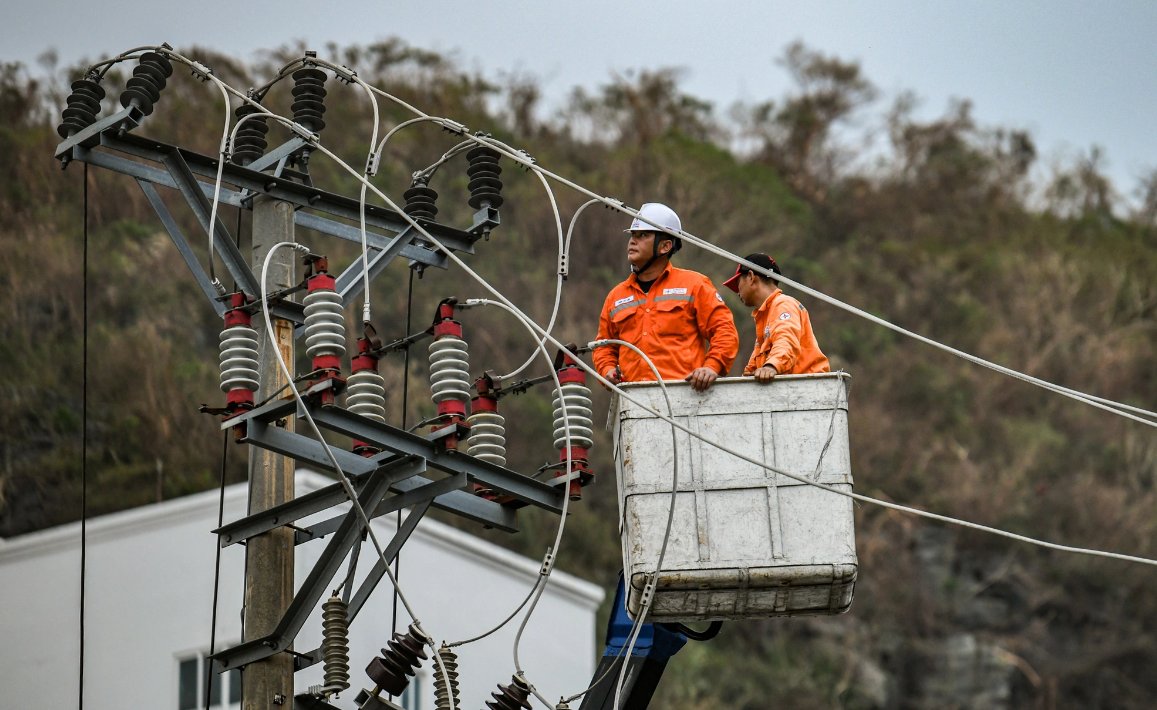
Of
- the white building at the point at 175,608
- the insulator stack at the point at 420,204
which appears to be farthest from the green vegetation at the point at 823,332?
the insulator stack at the point at 420,204

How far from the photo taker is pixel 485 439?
8.84 meters

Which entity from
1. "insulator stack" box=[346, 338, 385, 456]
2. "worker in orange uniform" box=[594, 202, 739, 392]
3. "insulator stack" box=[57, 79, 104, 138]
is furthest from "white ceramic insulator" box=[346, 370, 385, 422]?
"insulator stack" box=[57, 79, 104, 138]

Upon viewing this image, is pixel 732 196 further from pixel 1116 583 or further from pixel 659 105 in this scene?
pixel 1116 583

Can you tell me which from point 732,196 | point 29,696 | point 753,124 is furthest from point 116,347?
point 753,124

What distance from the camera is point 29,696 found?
64.3 ft

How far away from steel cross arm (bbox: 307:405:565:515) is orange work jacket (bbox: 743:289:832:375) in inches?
54.7

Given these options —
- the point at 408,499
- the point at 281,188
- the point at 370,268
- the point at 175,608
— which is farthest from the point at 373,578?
the point at 175,608

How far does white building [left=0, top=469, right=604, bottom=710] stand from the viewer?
1903 centimetres

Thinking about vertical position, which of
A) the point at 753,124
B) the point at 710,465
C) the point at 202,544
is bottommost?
the point at 202,544

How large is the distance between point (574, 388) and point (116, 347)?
24.8 m

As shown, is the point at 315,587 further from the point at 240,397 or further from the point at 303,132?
the point at 303,132

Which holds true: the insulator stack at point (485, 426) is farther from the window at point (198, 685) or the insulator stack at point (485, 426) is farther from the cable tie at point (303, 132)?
the window at point (198, 685)

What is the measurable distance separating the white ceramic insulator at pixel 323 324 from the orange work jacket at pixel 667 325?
4.93 feet

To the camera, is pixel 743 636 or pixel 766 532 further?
pixel 743 636
